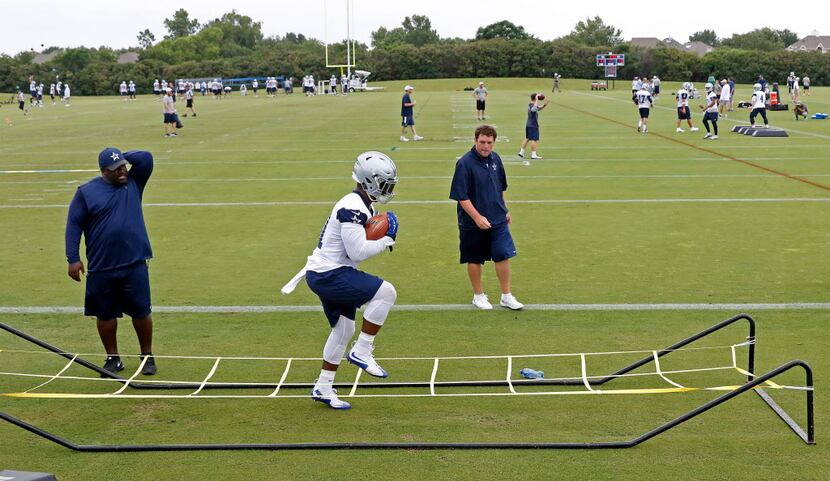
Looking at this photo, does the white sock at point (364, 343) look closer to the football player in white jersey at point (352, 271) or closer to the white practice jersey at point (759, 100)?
the football player in white jersey at point (352, 271)

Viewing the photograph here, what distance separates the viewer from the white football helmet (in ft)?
20.4

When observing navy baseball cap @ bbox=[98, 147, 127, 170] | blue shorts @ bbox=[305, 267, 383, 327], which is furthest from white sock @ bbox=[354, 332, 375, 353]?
navy baseball cap @ bbox=[98, 147, 127, 170]

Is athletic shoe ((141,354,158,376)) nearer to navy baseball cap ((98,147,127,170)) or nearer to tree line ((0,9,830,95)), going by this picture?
navy baseball cap ((98,147,127,170))

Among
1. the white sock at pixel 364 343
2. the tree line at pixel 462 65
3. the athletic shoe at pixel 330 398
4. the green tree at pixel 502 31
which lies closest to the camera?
the athletic shoe at pixel 330 398

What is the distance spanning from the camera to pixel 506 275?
9.09 meters

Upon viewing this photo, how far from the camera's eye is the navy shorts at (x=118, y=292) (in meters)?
7.01

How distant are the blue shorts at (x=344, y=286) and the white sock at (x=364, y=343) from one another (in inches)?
10.2

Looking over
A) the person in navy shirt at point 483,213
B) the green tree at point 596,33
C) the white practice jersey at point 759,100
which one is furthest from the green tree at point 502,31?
the person in navy shirt at point 483,213

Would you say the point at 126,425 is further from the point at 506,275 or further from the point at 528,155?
the point at 528,155

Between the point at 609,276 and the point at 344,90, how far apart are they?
2601 inches

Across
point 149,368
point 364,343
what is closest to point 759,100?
point 364,343

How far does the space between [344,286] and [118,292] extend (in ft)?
6.47

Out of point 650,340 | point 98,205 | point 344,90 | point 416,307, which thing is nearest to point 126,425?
point 98,205

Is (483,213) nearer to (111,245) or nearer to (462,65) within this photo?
(111,245)
